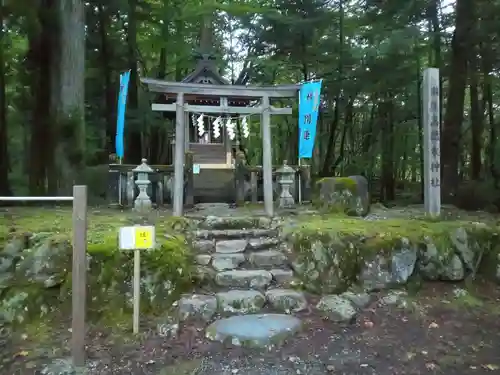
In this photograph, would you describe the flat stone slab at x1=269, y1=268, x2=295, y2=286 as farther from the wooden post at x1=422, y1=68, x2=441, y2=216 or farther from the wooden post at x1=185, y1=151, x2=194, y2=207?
A: the wooden post at x1=185, y1=151, x2=194, y2=207

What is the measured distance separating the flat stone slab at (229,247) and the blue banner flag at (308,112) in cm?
471

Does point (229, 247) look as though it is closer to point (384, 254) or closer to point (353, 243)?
point (353, 243)

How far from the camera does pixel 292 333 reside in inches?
168

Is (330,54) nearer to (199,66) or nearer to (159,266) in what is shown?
(199,66)

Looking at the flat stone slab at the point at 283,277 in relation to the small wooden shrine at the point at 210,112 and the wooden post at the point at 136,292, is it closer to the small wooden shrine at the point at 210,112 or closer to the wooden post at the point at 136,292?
the wooden post at the point at 136,292

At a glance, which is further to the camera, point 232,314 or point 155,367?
point 232,314

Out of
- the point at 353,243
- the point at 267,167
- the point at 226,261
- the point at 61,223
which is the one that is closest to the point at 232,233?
the point at 226,261

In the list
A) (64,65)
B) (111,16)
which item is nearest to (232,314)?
(64,65)

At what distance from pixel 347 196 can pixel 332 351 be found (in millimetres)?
3819

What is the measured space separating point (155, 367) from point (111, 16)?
1340 centimetres

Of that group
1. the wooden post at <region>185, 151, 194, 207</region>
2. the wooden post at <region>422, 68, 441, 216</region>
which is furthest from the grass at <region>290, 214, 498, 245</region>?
the wooden post at <region>185, 151, 194, 207</region>

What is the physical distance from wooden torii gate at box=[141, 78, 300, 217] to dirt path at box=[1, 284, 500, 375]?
3065mm

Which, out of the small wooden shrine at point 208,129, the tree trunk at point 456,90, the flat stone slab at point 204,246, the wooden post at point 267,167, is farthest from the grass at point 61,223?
the tree trunk at point 456,90

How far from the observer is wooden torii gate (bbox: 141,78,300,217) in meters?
7.39
